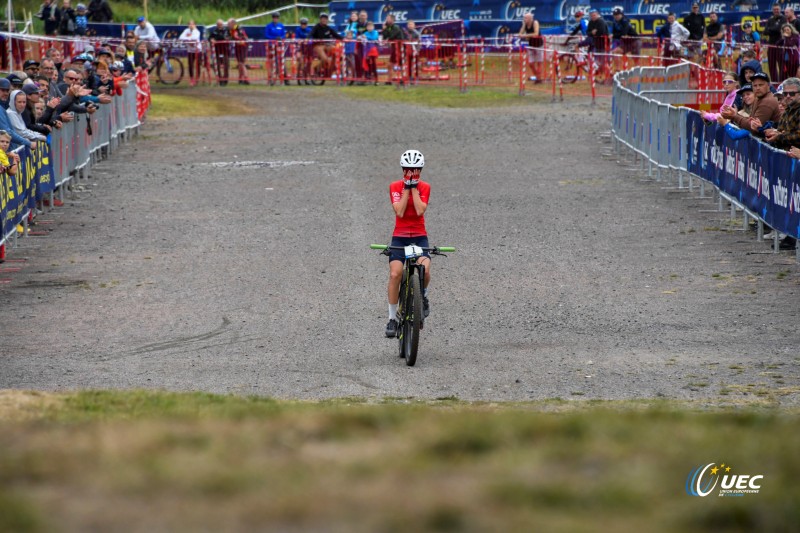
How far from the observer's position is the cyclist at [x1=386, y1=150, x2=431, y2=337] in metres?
12.0

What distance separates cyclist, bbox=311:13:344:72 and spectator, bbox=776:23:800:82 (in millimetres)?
15577

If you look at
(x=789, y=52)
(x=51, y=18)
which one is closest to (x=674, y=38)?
(x=789, y=52)

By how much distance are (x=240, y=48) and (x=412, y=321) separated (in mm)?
33015

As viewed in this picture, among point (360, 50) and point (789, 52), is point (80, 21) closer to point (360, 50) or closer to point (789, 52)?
point (360, 50)

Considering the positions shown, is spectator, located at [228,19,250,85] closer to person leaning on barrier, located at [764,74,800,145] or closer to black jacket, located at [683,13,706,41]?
black jacket, located at [683,13,706,41]

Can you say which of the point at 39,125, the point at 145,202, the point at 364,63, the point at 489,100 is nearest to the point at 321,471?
the point at 39,125

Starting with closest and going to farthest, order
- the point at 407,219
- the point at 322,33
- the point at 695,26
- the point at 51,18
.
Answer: the point at 407,219 < the point at 695,26 < the point at 322,33 < the point at 51,18

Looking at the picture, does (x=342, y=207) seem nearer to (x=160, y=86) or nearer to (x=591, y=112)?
(x=591, y=112)

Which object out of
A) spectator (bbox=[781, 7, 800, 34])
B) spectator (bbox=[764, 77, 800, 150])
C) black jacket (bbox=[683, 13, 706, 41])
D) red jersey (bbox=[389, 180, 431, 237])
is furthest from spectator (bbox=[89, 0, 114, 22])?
red jersey (bbox=[389, 180, 431, 237])

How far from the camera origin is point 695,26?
3981 centimetres

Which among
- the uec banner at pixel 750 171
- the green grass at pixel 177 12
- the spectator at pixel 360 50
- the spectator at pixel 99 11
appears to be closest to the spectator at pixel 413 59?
the spectator at pixel 360 50

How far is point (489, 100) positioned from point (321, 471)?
109 feet

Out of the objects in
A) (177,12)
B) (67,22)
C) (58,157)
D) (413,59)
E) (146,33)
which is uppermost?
(177,12)

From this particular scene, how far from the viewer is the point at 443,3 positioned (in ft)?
165
